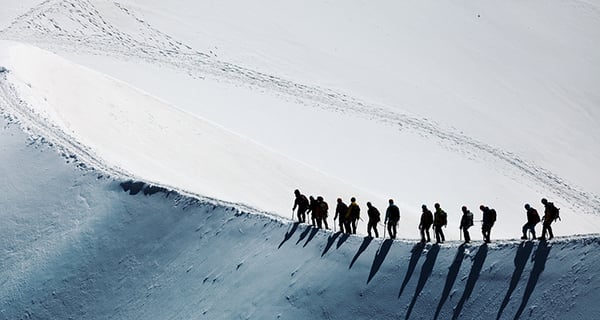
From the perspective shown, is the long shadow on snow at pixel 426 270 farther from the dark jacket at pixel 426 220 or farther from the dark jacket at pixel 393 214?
the dark jacket at pixel 393 214

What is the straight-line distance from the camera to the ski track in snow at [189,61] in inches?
1380

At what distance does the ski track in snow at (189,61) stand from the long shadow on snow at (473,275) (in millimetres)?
20084

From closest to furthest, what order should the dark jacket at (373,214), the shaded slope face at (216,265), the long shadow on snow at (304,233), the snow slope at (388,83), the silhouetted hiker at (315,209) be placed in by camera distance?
the shaded slope face at (216,265)
the dark jacket at (373,214)
the silhouetted hiker at (315,209)
the long shadow on snow at (304,233)
the snow slope at (388,83)

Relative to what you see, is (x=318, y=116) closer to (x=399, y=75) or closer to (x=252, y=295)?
(x=399, y=75)

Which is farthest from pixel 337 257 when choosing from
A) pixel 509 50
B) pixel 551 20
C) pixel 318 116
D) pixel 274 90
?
pixel 551 20

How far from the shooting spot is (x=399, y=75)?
140 ft

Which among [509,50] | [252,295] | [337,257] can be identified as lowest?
[252,295]

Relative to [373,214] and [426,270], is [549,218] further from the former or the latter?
[373,214]

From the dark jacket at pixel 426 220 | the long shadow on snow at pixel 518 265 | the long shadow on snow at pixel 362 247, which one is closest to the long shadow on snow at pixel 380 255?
the long shadow on snow at pixel 362 247

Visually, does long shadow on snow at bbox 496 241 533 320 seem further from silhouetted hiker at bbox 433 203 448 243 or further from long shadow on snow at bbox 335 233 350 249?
long shadow on snow at bbox 335 233 350 249

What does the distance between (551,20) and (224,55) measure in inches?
946

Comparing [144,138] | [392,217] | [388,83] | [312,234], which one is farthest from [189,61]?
[392,217]

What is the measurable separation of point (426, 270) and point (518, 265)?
5.68ft

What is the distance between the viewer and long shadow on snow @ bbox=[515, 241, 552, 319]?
44.0ft
